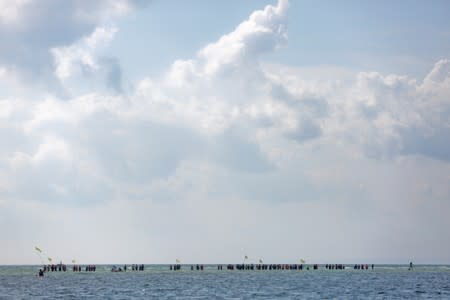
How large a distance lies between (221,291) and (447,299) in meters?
27.7

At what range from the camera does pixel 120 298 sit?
240ft

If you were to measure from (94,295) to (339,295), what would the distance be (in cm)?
2954

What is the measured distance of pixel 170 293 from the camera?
7969 cm

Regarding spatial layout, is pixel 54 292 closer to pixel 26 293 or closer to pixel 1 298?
pixel 26 293

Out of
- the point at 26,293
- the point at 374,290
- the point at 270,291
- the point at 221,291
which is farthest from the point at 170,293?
the point at 374,290

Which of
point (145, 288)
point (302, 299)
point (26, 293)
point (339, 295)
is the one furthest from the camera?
point (145, 288)

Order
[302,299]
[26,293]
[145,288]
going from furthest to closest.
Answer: [145,288], [26,293], [302,299]

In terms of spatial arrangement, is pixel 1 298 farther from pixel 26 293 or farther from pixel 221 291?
pixel 221 291

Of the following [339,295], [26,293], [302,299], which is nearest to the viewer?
[302,299]

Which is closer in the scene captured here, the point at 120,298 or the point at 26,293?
the point at 120,298

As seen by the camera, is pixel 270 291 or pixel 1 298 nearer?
pixel 1 298

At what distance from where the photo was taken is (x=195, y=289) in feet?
287

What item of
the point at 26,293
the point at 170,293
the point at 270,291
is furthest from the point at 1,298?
the point at 270,291

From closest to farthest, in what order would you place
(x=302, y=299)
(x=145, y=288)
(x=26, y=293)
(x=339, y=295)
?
(x=302, y=299)
(x=339, y=295)
(x=26, y=293)
(x=145, y=288)
